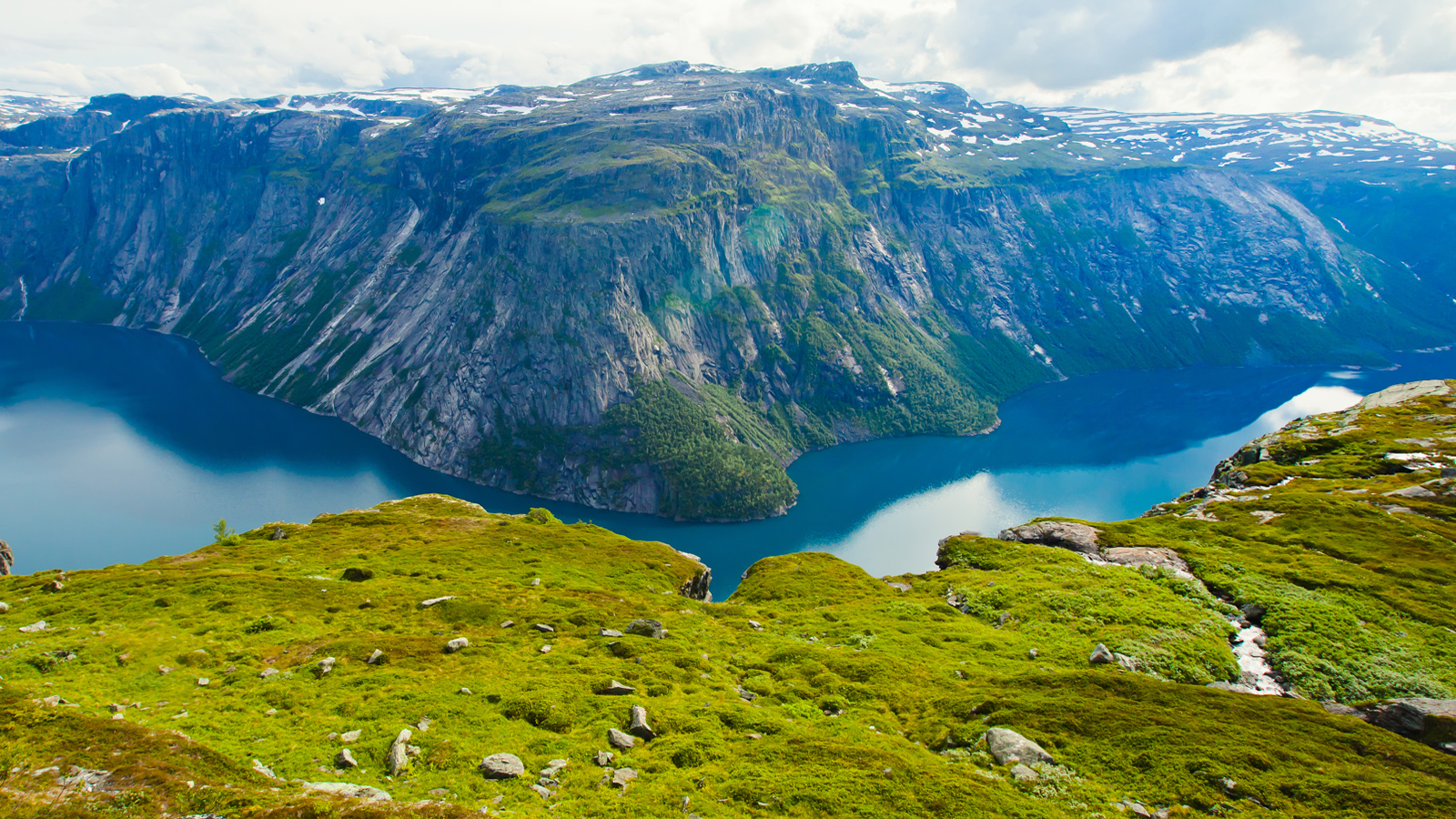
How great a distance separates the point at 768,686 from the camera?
2923 centimetres

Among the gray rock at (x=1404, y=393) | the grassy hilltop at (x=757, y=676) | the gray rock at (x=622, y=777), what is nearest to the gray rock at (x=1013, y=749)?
the grassy hilltop at (x=757, y=676)

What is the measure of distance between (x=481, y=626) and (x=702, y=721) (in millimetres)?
16524

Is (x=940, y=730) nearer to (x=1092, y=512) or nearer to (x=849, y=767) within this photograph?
(x=849, y=767)

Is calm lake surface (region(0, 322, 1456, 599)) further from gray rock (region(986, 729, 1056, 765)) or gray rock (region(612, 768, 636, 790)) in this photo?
gray rock (region(612, 768, 636, 790))

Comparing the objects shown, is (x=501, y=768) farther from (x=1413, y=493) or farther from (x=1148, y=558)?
(x=1413, y=493)

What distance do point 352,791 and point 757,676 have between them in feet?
54.9

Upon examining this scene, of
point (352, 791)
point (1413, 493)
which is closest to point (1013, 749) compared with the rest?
point (352, 791)

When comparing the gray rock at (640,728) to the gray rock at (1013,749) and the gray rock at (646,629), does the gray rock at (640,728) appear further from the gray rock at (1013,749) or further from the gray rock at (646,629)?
the gray rock at (1013,749)

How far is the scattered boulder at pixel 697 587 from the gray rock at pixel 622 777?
29.3m

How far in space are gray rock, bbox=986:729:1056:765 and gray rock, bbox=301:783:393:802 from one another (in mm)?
19299

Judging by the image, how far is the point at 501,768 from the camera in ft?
67.3

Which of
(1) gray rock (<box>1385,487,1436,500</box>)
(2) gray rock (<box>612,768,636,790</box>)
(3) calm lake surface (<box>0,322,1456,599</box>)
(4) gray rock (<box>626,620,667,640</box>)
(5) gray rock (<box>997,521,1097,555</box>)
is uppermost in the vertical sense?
(1) gray rock (<box>1385,487,1436,500</box>)

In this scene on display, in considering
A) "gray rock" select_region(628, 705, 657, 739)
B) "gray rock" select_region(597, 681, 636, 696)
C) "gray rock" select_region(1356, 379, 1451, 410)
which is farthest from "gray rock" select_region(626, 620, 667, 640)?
"gray rock" select_region(1356, 379, 1451, 410)

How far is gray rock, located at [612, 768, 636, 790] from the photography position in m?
20.6
